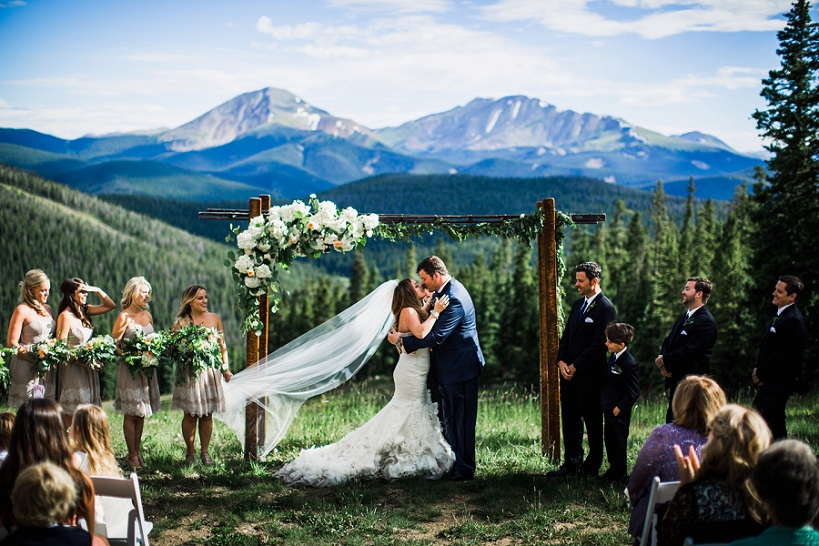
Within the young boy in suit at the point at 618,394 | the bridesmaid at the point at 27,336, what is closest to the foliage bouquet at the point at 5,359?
the bridesmaid at the point at 27,336

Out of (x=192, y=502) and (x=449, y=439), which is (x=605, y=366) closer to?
(x=449, y=439)

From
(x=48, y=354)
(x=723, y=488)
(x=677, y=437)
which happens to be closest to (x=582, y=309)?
(x=677, y=437)

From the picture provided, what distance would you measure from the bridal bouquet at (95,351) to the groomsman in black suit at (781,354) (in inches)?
263

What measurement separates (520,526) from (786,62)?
20.3 metres

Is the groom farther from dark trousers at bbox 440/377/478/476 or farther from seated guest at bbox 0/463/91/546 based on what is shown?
seated guest at bbox 0/463/91/546

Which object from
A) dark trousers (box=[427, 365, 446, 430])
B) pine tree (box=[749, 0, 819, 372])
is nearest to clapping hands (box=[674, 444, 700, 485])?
dark trousers (box=[427, 365, 446, 430])

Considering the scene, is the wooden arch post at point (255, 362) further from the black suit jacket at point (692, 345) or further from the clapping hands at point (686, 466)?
the clapping hands at point (686, 466)

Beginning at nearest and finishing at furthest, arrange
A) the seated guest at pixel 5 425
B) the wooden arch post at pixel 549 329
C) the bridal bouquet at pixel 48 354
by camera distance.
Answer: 1. the seated guest at pixel 5 425
2. the bridal bouquet at pixel 48 354
3. the wooden arch post at pixel 549 329

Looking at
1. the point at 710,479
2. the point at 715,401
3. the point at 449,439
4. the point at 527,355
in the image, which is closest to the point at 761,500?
the point at 710,479

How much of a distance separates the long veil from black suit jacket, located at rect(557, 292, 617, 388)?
6.81 ft

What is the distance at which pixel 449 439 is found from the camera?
775 centimetres

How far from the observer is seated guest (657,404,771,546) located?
3.75 metres

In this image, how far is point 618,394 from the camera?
698cm

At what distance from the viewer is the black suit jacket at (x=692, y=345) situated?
7.16m
